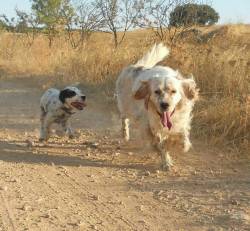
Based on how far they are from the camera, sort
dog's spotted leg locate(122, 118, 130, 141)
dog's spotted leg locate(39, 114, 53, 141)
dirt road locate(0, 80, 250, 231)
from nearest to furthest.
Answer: dirt road locate(0, 80, 250, 231) → dog's spotted leg locate(39, 114, 53, 141) → dog's spotted leg locate(122, 118, 130, 141)

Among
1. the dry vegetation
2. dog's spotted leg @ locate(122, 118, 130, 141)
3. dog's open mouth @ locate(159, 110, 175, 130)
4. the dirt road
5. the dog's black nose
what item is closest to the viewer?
the dirt road

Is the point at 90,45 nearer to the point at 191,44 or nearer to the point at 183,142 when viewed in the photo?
the point at 191,44

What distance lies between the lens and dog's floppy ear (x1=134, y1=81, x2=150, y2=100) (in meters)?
6.96

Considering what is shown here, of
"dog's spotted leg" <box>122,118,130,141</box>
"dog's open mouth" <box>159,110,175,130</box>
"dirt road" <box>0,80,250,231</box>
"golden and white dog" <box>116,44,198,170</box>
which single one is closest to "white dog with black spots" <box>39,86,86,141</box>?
"dirt road" <box>0,80,250,231</box>

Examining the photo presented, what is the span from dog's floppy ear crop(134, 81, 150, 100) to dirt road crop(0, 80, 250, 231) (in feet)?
2.81

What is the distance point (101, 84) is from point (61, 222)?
7899mm

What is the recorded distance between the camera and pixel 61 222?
5.12 meters

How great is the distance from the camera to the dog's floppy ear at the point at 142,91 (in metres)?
6.96

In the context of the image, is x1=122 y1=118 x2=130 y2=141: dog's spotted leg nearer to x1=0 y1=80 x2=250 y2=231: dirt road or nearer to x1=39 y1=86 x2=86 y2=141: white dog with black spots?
x1=0 y1=80 x2=250 y2=231: dirt road

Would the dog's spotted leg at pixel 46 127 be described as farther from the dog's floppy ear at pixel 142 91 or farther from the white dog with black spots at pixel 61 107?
the dog's floppy ear at pixel 142 91

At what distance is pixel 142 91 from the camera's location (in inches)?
277

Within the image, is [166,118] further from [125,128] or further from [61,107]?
[61,107]

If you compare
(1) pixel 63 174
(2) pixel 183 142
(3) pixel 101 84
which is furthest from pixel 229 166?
(3) pixel 101 84

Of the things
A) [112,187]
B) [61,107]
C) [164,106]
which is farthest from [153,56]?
[112,187]
